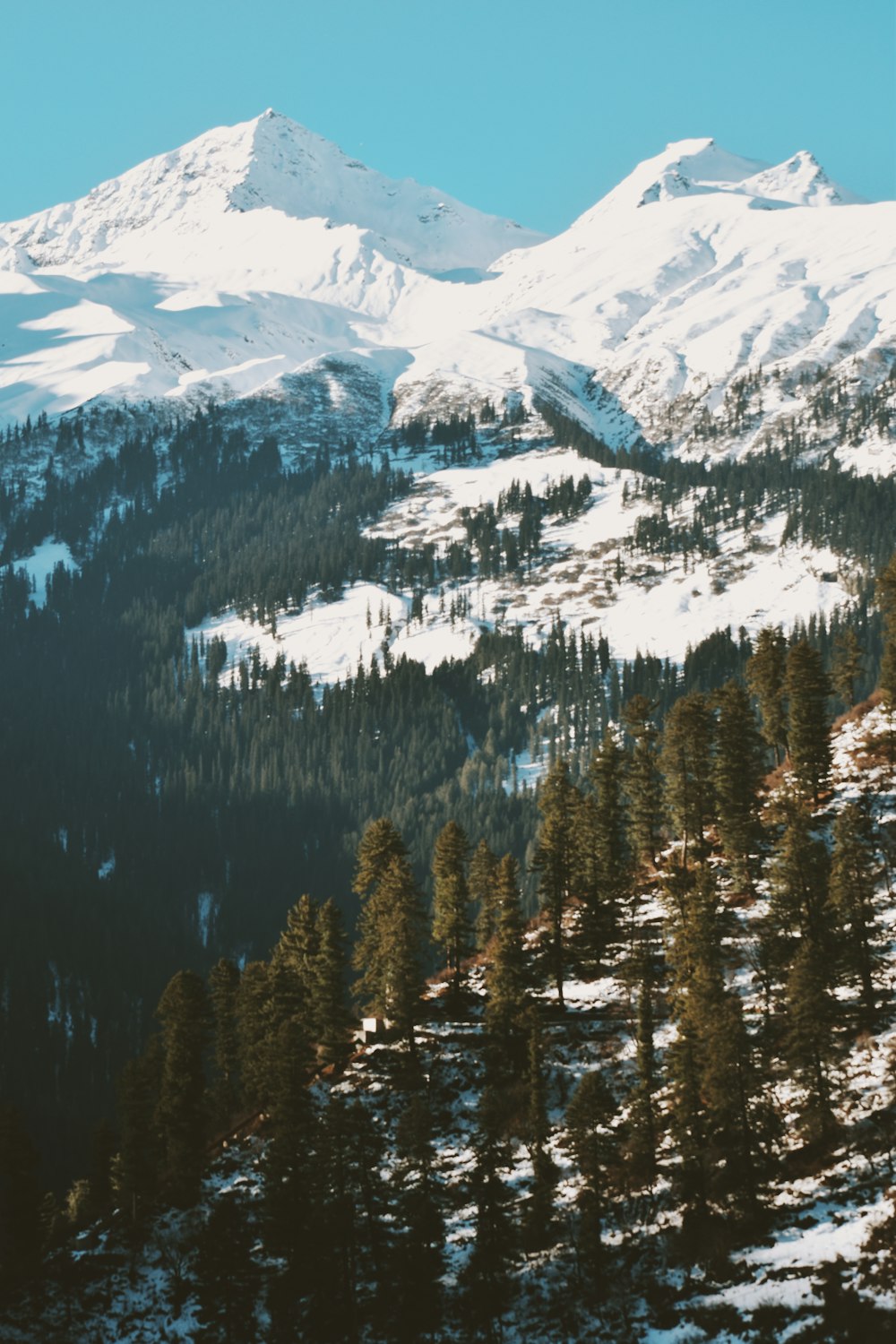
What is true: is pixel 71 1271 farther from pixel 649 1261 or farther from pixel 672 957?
pixel 672 957

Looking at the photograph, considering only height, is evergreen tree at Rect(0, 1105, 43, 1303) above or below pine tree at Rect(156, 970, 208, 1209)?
below

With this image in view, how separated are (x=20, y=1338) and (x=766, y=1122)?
1632 inches

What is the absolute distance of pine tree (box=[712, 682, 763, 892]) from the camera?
101812 millimetres

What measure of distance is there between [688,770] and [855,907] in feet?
78.9

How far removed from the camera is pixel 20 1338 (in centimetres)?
7494

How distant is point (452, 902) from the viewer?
339 feet

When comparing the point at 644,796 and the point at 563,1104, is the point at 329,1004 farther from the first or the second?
the point at 644,796

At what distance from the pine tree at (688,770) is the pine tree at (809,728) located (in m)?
6.74

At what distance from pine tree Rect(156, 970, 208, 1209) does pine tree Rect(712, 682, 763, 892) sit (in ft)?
130

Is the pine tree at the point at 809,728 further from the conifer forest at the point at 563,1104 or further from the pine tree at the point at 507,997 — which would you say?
the pine tree at the point at 507,997

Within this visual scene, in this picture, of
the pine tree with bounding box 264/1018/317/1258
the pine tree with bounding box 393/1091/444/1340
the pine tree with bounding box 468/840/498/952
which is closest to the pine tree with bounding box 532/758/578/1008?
the pine tree with bounding box 468/840/498/952

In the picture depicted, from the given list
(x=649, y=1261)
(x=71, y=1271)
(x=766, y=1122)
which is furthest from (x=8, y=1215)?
(x=766, y=1122)

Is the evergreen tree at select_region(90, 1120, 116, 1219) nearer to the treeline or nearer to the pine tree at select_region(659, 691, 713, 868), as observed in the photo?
the treeline

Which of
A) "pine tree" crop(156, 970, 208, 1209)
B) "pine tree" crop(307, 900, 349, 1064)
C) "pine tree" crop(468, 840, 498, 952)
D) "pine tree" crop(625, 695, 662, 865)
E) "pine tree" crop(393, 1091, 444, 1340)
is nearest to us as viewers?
"pine tree" crop(393, 1091, 444, 1340)
